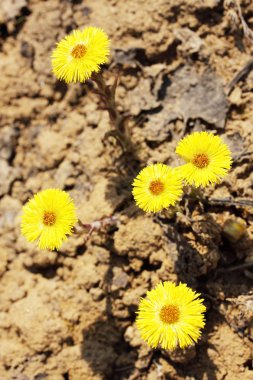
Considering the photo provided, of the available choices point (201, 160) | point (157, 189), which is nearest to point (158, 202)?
point (157, 189)

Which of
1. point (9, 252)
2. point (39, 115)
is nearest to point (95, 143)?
point (39, 115)

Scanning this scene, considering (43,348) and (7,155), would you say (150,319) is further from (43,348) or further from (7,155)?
(7,155)

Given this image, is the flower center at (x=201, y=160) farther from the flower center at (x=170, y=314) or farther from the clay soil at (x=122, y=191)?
the flower center at (x=170, y=314)

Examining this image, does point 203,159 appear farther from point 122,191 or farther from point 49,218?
point 49,218

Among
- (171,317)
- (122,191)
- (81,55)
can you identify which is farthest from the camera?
(122,191)

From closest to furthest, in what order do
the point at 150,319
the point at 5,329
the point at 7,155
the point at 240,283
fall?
the point at 150,319 → the point at 240,283 → the point at 5,329 → the point at 7,155

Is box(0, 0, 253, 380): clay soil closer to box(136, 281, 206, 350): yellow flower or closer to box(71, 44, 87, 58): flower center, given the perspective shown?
box(71, 44, 87, 58): flower center

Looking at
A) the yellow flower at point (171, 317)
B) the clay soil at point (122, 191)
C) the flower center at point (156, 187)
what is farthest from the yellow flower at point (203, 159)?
the yellow flower at point (171, 317)
